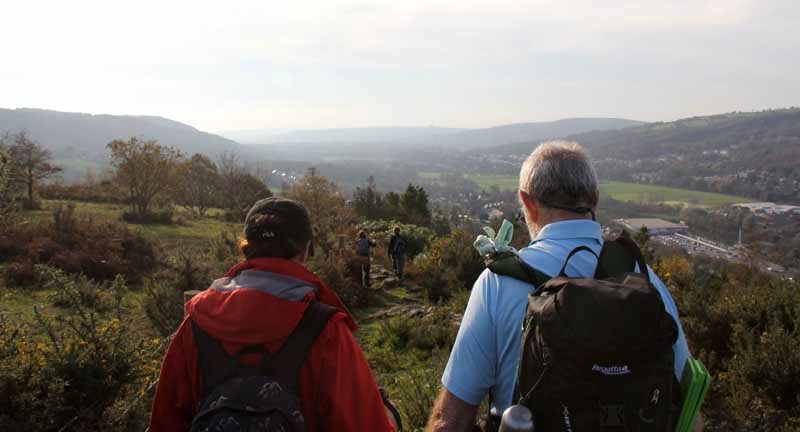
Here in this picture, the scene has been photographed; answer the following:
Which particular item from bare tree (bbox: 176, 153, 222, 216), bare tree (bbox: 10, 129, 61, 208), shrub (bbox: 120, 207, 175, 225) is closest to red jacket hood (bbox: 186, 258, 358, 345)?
shrub (bbox: 120, 207, 175, 225)

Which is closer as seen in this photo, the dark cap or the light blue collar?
the light blue collar

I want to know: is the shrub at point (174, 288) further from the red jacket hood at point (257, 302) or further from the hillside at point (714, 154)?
the hillside at point (714, 154)

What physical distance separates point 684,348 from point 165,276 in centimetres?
843

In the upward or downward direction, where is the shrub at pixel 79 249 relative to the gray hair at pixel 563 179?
downward

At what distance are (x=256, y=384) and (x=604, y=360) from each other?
1118 millimetres

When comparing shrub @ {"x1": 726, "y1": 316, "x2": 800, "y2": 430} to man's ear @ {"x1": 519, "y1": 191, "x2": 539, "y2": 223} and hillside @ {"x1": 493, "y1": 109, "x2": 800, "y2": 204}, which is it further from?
hillside @ {"x1": 493, "y1": 109, "x2": 800, "y2": 204}

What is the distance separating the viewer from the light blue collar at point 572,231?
6.01ft

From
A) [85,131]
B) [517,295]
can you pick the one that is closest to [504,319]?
[517,295]

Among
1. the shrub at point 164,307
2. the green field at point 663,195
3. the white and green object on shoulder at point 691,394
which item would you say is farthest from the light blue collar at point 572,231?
the green field at point 663,195

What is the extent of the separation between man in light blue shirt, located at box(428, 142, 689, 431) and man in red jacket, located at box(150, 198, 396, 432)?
34 centimetres

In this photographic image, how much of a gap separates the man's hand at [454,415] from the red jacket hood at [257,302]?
0.52m

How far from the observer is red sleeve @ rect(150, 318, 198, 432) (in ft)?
6.11

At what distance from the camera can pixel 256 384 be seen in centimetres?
164

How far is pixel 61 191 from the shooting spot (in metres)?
25.8
